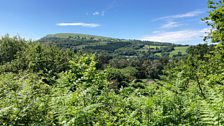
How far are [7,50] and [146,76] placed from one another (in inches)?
3057

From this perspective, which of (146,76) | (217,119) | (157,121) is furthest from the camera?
(146,76)

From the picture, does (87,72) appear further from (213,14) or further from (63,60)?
(63,60)

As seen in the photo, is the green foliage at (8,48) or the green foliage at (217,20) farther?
the green foliage at (8,48)

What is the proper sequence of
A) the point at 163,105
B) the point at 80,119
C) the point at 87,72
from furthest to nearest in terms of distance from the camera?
the point at 87,72, the point at 163,105, the point at 80,119

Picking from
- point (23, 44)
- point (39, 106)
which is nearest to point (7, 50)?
point (23, 44)

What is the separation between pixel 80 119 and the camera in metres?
4.18

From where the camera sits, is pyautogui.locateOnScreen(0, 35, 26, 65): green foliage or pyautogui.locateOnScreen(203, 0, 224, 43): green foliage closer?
pyautogui.locateOnScreen(203, 0, 224, 43): green foliage

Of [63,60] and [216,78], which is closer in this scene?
[216,78]

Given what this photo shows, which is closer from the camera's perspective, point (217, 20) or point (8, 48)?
point (217, 20)

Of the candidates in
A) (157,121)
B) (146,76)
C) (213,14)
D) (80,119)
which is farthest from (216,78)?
(146,76)

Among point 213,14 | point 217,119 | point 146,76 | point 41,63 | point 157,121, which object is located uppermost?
point 213,14

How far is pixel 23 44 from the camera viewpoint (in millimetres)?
62719

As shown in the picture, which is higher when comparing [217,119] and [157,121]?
[217,119]

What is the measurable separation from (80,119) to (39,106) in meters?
1.61
